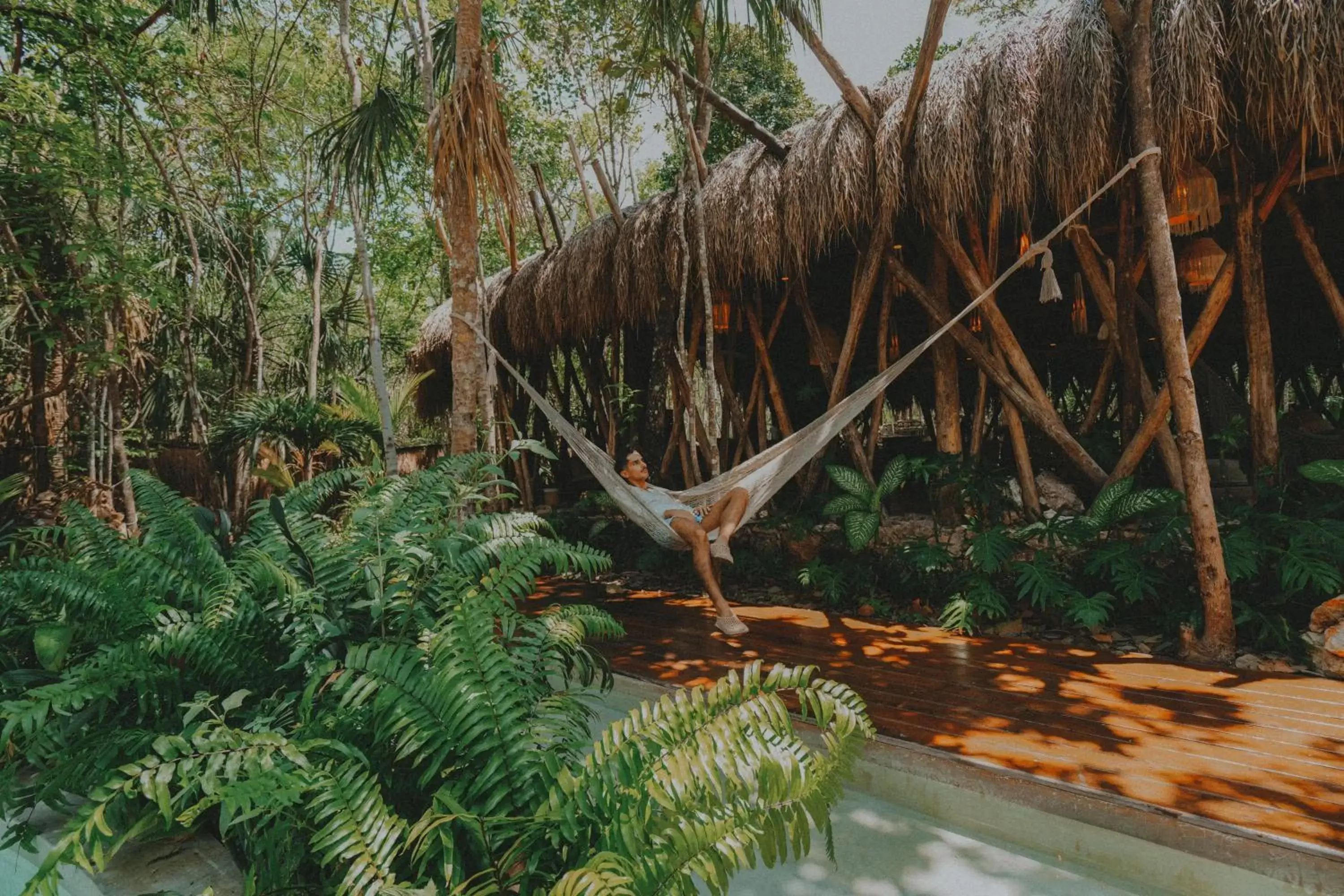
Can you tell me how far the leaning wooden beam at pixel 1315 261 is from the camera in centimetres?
233

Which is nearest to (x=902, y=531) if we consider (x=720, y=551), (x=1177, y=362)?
(x=720, y=551)

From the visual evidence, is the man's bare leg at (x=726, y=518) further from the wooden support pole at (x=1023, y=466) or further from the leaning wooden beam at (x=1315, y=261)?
the leaning wooden beam at (x=1315, y=261)

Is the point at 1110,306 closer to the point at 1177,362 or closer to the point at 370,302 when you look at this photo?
the point at 1177,362

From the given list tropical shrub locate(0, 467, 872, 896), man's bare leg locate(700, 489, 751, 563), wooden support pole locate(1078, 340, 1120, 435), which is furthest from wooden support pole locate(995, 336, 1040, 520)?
tropical shrub locate(0, 467, 872, 896)

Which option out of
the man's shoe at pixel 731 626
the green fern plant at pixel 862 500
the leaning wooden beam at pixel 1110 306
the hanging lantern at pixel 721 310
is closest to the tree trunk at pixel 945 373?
the green fern plant at pixel 862 500

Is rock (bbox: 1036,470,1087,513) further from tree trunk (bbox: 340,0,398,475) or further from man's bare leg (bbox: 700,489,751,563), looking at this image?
tree trunk (bbox: 340,0,398,475)

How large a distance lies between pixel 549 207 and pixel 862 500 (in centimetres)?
250

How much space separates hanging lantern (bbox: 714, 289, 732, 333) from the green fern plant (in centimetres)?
118

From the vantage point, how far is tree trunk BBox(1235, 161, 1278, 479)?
238 centimetres

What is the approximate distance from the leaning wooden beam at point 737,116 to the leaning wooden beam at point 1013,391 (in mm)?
→ 787

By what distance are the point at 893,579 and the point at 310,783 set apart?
2414 millimetres

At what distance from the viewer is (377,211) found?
7.63 metres

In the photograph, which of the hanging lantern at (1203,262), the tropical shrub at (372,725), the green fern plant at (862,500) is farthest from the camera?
the green fern plant at (862,500)

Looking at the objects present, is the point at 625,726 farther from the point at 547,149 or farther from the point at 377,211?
the point at 377,211
